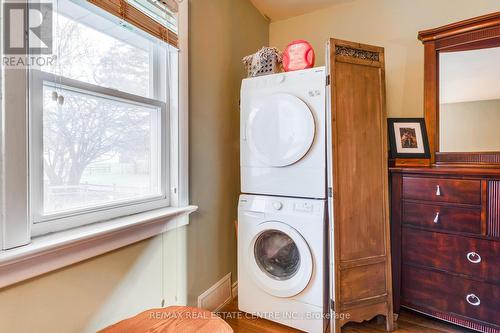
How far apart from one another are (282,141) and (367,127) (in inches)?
21.9

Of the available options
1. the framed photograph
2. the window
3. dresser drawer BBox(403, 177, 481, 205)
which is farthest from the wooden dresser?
the window

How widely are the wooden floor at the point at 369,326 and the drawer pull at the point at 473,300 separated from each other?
0.26 m

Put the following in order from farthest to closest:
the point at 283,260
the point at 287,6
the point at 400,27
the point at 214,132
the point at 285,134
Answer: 1. the point at 287,6
2. the point at 400,27
3. the point at 214,132
4. the point at 283,260
5. the point at 285,134

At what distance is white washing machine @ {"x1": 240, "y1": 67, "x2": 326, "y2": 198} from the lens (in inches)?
61.4

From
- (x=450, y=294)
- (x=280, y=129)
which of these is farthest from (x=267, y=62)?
(x=450, y=294)

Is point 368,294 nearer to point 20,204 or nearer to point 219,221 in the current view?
point 219,221

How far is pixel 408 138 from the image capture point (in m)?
1.94

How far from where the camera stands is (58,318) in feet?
3.23

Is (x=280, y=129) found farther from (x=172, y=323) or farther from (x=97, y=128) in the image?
(x=172, y=323)

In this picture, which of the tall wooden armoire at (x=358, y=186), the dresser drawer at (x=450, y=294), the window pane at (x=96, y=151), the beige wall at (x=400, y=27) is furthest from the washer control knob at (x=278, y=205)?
the beige wall at (x=400, y=27)

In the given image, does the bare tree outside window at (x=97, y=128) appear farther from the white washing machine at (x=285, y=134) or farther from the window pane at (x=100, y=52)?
the white washing machine at (x=285, y=134)

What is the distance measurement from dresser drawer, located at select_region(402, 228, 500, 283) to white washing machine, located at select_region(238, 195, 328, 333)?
2.17 feet

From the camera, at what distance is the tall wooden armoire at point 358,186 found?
1536mm

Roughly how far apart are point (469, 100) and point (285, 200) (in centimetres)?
153
